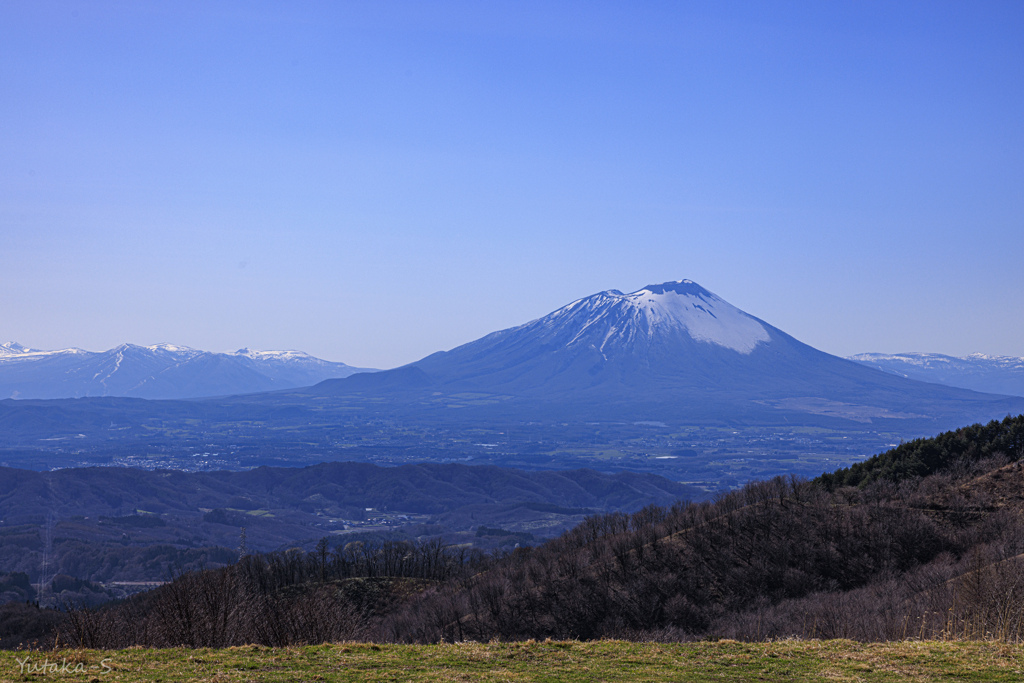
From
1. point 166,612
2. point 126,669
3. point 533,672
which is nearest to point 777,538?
point 166,612

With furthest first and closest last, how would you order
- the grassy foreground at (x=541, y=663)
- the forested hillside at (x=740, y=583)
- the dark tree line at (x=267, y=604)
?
the forested hillside at (x=740, y=583)
the dark tree line at (x=267, y=604)
the grassy foreground at (x=541, y=663)

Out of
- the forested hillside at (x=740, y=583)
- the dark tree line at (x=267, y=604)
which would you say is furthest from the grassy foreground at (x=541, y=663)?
the forested hillside at (x=740, y=583)

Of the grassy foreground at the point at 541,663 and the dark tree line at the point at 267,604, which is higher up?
the grassy foreground at the point at 541,663

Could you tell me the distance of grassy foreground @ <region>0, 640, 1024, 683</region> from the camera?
16.6 m

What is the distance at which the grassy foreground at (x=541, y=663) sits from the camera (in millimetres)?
16609

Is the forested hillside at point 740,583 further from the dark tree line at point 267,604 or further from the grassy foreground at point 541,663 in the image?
the grassy foreground at point 541,663

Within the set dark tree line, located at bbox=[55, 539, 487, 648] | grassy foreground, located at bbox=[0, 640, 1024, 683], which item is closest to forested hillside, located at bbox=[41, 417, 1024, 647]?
dark tree line, located at bbox=[55, 539, 487, 648]

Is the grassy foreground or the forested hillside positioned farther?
the forested hillside

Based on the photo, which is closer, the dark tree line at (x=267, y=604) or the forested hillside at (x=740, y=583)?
the dark tree line at (x=267, y=604)

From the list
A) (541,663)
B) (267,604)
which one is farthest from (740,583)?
(541,663)

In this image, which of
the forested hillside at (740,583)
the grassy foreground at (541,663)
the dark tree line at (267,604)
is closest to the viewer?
the grassy foreground at (541,663)

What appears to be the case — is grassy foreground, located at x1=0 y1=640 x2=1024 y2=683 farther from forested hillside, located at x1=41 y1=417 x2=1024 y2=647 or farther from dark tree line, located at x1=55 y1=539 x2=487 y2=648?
forested hillside, located at x1=41 y1=417 x2=1024 y2=647

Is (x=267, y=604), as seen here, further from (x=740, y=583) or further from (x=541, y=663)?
(x=740, y=583)

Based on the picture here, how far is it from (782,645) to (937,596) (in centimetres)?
1868
